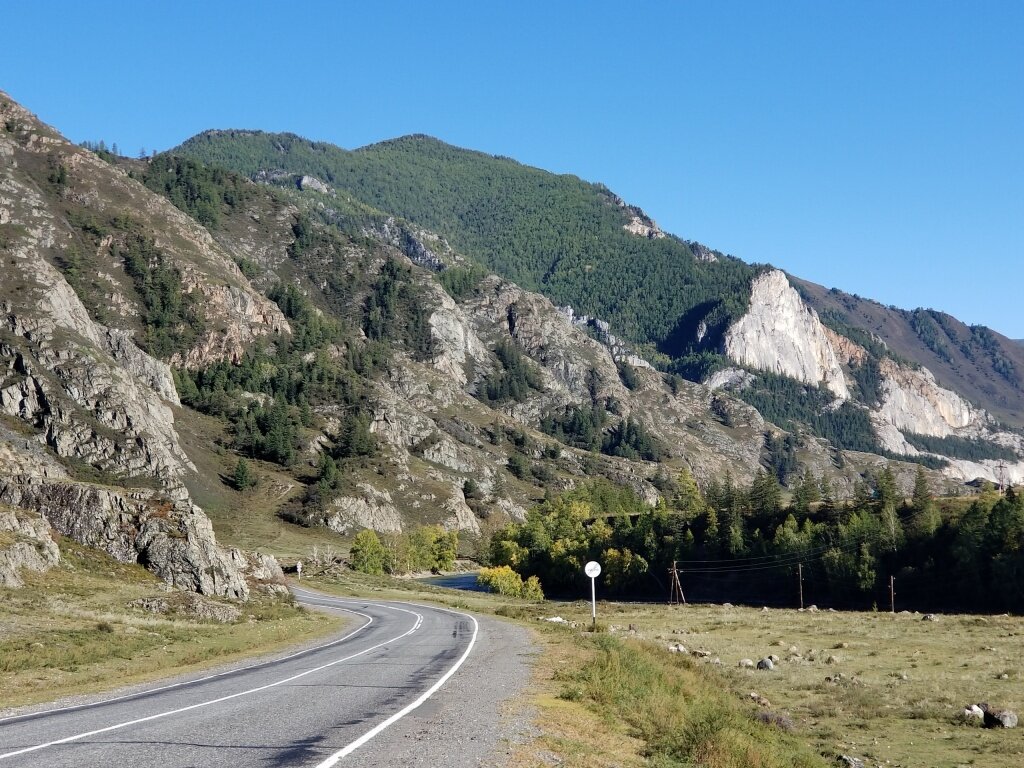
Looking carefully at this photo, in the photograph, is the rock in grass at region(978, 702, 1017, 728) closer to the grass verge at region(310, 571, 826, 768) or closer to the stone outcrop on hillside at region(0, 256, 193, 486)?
the grass verge at region(310, 571, 826, 768)

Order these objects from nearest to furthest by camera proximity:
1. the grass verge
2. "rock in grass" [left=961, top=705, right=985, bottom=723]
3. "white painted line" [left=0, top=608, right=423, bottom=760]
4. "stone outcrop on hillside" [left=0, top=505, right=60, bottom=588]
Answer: "white painted line" [left=0, top=608, right=423, bottom=760]
the grass verge
"rock in grass" [left=961, top=705, right=985, bottom=723]
"stone outcrop on hillside" [left=0, top=505, right=60, bottom=588]

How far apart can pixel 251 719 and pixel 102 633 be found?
25.9 metres

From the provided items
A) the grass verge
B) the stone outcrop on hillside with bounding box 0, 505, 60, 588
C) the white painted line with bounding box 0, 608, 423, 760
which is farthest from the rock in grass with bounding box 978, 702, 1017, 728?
the stone outcrop on hillside with bounding box 0, 505, 60, 588

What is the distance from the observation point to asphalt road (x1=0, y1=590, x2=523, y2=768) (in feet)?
50.2

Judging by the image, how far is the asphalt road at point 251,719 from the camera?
15312mm

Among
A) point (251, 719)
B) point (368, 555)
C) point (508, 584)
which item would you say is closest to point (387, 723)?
point (251, 719)

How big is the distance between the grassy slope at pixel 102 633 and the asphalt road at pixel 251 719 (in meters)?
4.16

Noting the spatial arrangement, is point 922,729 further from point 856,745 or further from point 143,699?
point 143,699

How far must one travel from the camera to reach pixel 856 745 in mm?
29266

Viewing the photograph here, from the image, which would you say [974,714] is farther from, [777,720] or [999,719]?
[777,720]

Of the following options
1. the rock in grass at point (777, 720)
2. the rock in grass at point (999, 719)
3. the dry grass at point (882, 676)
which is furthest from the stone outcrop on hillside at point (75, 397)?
the rock in grass at point (999, 719)

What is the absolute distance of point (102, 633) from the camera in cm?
4084

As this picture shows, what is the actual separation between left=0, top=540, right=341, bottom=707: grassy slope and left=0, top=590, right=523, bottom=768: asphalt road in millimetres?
4158

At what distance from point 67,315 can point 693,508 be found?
152700mm
